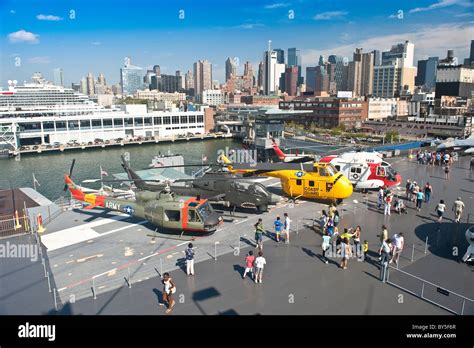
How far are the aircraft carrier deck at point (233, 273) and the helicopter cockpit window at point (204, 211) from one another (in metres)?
1.12

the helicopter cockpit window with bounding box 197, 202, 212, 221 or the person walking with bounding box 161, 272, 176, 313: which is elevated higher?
the helicopter cockpit window with bounding box 197, 202, 212, 221

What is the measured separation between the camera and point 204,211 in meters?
15.8

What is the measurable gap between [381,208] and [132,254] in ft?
45.8

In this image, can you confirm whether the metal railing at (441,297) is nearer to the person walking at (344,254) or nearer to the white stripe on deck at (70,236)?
the person walking at (344,254)

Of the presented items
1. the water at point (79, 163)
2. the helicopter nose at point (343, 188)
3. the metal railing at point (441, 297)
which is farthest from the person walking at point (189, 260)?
the water at point (79, 163)

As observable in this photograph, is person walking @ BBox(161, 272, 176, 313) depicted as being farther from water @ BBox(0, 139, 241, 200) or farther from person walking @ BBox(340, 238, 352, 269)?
water @ BBox(0, 139, 241, 200)

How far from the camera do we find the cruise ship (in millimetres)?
89938

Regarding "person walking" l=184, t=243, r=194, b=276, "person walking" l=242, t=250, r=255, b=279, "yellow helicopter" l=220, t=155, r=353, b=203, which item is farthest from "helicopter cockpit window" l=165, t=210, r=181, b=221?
"yellow helicopter" l=220, t=155, r=353, b=203

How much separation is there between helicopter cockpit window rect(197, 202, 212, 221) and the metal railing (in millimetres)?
7961

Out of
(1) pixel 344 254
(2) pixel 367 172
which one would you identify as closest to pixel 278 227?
(1) pixel 344 254

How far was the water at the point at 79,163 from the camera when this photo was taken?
188ft

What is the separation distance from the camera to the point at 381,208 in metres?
19.7

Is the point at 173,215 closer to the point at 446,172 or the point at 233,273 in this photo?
the point at 233,273
